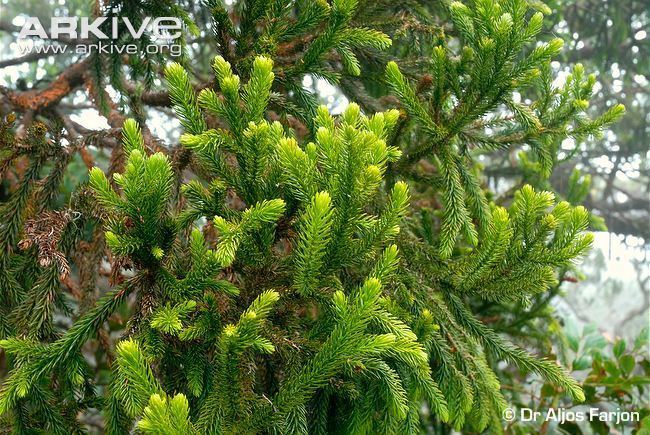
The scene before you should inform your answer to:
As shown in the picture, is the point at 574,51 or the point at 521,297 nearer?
the point at 521,297

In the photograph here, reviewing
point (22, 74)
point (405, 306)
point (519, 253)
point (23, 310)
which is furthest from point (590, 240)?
point (22, 74)

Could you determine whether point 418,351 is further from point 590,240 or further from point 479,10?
point 479,10

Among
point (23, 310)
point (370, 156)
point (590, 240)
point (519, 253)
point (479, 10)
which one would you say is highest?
point (479, 10)

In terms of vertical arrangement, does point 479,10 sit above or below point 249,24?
above

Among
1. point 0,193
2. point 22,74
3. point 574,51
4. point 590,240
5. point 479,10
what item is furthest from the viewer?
point 22,74

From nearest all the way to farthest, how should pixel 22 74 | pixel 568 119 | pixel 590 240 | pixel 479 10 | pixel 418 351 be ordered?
pixel 418 351
pixel 590 240
pixel 479 10
pixel 568 119
pixel 22 74

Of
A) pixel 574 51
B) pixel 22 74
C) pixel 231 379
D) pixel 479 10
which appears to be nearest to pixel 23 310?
pixel 231 379
